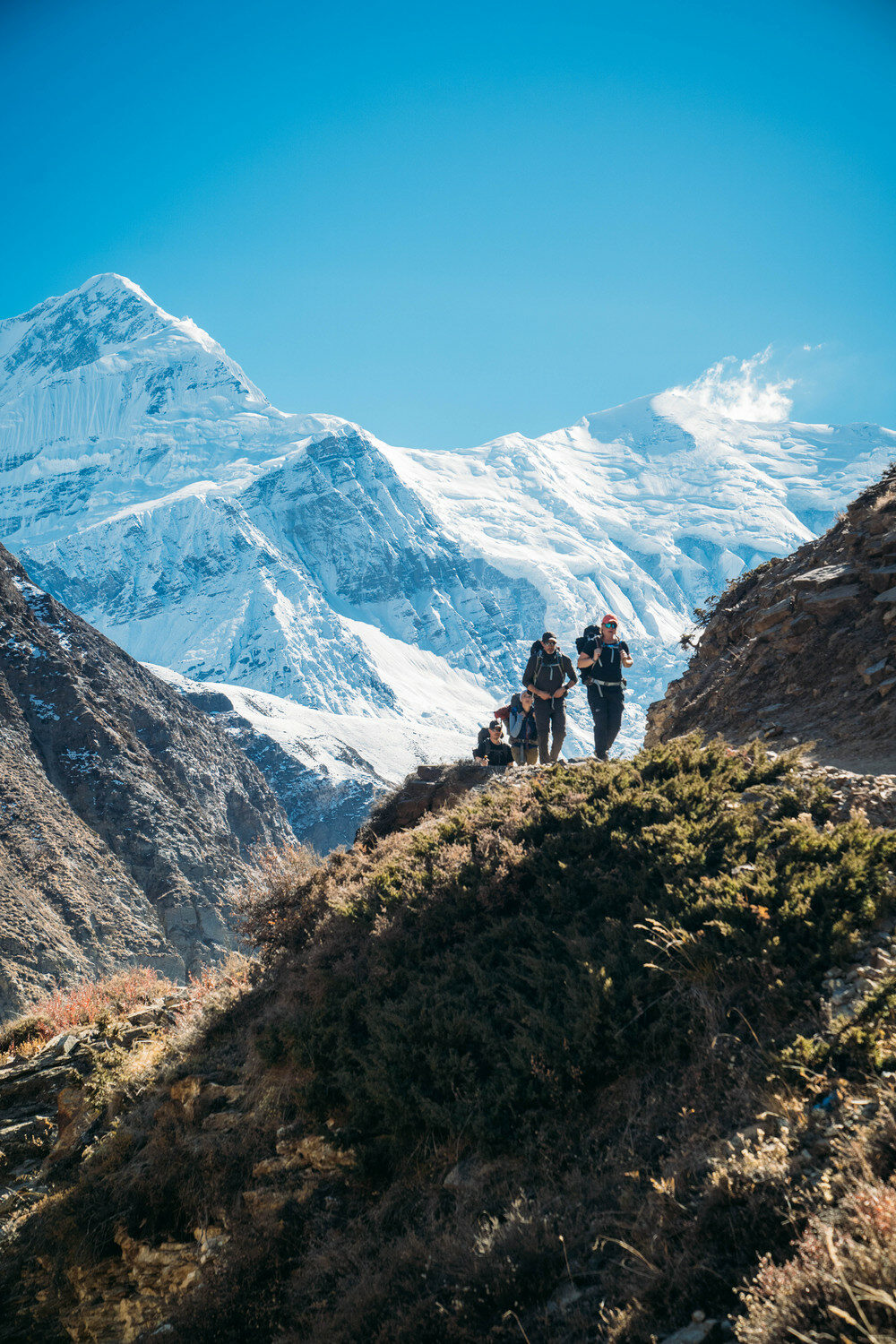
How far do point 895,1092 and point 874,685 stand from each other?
7.59 metres

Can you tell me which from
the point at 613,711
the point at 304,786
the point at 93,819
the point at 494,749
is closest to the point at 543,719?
the point at 494,749

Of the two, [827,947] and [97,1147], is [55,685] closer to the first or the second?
[97,1147]

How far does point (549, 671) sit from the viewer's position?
39.2 ft

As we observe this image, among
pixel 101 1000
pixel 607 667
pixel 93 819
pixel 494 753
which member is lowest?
pixel 101 1000

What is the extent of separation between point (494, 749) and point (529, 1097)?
8.46 m

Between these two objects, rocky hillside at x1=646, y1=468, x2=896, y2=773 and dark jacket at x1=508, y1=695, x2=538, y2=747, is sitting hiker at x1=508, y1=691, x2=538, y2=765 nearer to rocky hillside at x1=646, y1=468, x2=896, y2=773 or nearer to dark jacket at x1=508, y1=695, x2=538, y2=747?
dark jacket at x1=508, y1=695, x2=538, y2=747

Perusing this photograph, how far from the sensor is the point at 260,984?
25.2 ft

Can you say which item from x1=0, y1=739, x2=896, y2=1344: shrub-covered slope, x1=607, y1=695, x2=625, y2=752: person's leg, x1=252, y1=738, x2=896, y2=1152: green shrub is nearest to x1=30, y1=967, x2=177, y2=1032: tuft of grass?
x1=0, y1=739, x2=896, y2=1344: shrub-covered slope

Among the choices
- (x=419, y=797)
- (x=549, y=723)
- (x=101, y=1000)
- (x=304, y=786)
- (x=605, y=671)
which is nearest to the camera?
(x=101, y=1000)

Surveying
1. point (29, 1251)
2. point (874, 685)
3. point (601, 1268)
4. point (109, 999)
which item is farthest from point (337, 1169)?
point (874, 685)

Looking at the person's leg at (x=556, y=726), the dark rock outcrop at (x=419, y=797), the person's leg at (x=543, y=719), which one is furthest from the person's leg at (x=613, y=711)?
the dark rock outcrop at (x=419, y=797)

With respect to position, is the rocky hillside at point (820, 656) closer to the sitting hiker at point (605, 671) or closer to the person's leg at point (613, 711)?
the person's leg at point (613, 711)

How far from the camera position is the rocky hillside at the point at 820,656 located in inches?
375

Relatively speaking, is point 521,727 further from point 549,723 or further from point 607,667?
point 607,667
